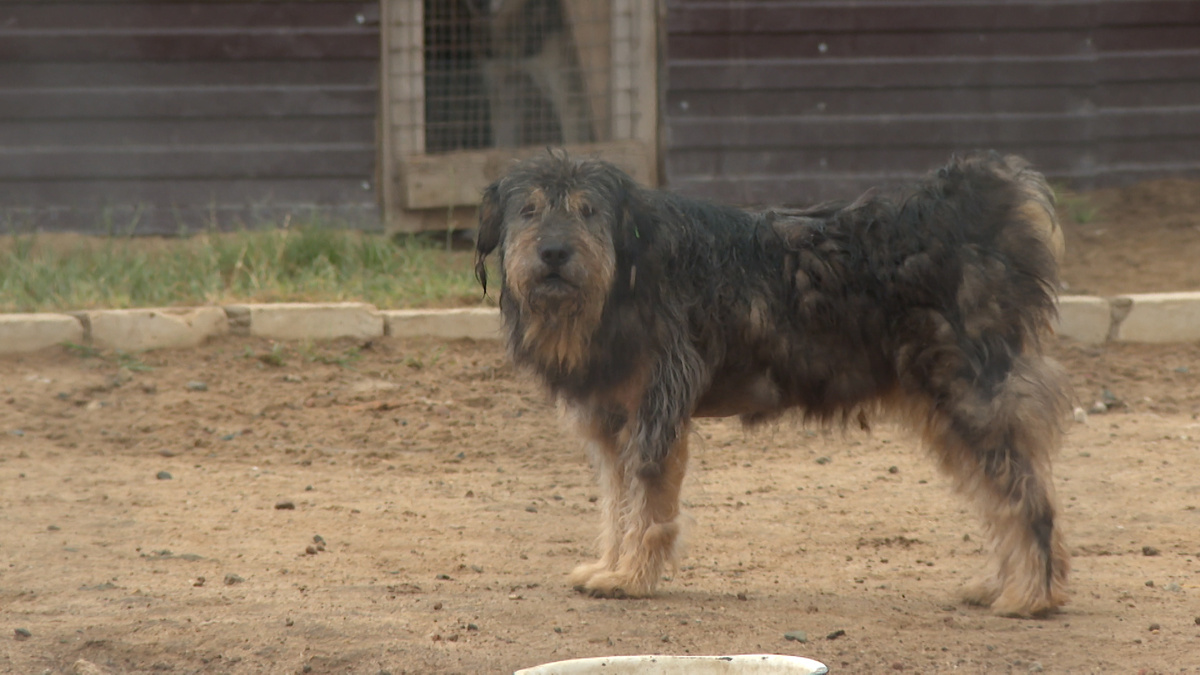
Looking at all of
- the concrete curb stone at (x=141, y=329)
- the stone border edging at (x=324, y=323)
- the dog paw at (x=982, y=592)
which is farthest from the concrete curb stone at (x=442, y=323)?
the dog paw at (x=982, y=592)

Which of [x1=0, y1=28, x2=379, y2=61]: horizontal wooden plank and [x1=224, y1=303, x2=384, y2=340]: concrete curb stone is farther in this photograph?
[x1=0, y1=28, x2=379, y2=61]: horizontal wooden plank

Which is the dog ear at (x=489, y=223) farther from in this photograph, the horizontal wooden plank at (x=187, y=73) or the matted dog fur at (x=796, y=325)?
the horizontal wooden plank at (x=187, y=73)

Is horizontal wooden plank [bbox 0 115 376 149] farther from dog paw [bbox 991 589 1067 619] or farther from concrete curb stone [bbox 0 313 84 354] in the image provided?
dog paw [bbox 991 589 1067 619]

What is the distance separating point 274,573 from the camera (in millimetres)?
4859

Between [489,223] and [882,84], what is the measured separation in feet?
22.9

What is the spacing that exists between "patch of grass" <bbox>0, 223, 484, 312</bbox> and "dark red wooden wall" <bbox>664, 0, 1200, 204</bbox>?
264 centimetres

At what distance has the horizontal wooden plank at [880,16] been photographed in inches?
417

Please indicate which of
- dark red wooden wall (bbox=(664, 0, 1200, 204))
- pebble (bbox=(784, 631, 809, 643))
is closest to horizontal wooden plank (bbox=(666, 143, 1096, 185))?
dark red wooden wall (bbox=(664, 0, 1200, 204))

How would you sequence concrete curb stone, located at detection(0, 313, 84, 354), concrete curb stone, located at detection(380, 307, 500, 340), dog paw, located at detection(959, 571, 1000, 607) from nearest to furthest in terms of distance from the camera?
dog paw, located at detection(959, 571, 1000, 607), concrete curb stone, located at detection(0, 313, 84, 354), concrete curb stone, located at detection(380, 307, 500, 340)

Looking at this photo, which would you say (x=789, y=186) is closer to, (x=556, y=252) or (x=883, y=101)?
(x=883, y=101)

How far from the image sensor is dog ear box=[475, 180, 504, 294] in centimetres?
471

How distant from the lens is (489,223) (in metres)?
4.77

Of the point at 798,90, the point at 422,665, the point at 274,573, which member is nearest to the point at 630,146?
the point at 798,90

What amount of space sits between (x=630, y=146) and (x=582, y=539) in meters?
5.51
